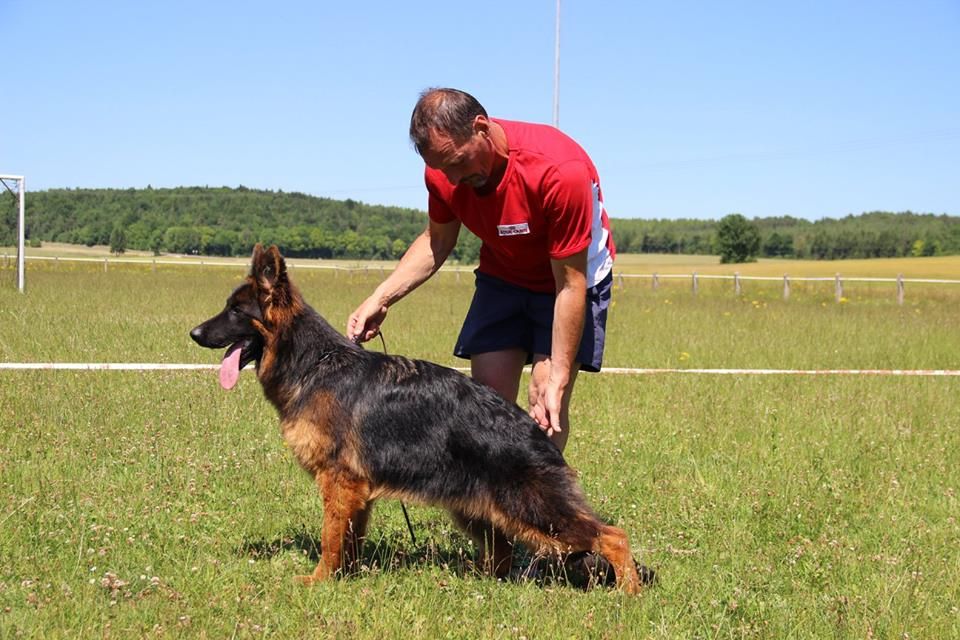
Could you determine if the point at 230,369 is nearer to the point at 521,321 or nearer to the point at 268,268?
the point at 268,268

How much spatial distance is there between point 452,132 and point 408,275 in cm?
130

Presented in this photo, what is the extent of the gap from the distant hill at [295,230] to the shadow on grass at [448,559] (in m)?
64.6

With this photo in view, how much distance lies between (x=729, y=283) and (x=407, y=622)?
4018 cm

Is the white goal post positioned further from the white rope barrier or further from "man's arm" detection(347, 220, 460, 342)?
"man's arm" detection(347, 220, 460, 342)

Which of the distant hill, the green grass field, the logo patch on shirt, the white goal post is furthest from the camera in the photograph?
the distant hill

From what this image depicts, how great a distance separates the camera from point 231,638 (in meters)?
3.86

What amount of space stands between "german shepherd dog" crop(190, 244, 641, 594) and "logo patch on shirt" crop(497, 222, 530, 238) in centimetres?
80

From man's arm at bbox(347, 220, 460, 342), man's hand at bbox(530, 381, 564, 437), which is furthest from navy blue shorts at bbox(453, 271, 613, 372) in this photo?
man's hand at bbox(530, 381, 564, 437)

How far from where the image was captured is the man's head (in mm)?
4160

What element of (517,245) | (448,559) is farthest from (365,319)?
(448,559)

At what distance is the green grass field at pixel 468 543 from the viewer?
4.16 m

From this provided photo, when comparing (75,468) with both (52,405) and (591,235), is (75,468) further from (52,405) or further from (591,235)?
(591,235)

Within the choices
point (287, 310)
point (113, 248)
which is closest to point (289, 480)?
point (287, 310)

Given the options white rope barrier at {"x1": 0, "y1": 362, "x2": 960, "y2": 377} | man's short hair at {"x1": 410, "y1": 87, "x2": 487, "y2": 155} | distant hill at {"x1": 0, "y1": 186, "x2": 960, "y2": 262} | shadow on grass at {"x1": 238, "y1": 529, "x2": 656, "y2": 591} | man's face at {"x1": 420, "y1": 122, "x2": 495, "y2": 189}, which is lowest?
shadow on grass at {"x1": 238, "y1": 529, "x2": 656, "y2": 591}
